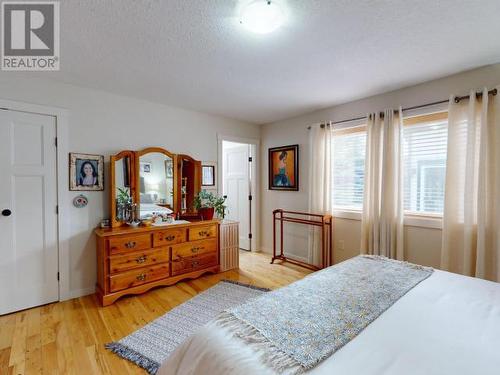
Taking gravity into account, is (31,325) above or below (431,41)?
below

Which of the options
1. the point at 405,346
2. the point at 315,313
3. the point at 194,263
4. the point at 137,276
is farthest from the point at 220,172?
the point at 405,346

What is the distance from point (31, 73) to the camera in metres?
2.36

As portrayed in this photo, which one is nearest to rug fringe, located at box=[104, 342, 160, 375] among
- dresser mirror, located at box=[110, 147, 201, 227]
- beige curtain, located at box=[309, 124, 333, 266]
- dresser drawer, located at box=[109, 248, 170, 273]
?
dresser drawer, located at box=[109, 248, 170, 273]

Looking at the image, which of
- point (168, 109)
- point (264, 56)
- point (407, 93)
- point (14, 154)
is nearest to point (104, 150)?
point (14, 154)

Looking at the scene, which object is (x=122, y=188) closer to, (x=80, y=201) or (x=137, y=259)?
(x=80, y=201)

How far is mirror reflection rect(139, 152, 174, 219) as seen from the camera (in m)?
3.09

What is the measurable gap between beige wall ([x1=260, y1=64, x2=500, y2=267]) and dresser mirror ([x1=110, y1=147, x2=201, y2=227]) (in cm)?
145

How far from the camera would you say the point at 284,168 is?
4105 mm

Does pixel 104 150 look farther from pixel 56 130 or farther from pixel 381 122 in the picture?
pixel 381 122

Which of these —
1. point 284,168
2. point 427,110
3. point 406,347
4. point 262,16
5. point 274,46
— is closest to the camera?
point 406,347

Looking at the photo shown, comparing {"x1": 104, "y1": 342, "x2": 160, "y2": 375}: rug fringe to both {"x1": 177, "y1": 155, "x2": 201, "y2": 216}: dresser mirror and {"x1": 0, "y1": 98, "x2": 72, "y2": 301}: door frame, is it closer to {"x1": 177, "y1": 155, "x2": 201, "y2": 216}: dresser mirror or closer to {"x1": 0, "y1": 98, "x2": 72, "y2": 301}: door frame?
{"x1": 0, "y1": 98, "x2": 72, "y2": 301}: door frame

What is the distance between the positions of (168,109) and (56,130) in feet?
4.27

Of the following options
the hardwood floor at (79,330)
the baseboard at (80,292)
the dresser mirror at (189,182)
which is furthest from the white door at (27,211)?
the dresser mirror at (189,182)

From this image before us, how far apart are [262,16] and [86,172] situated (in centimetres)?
244
